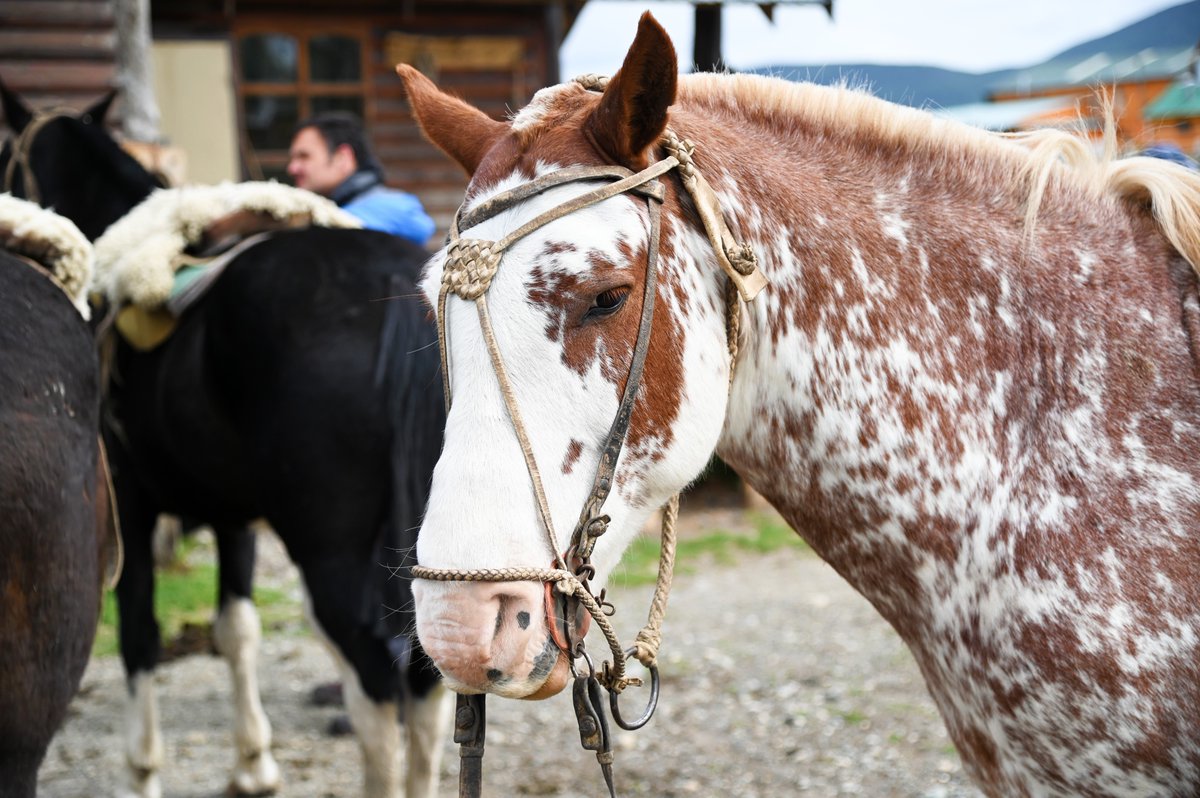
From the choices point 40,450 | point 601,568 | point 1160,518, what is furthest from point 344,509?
point 1160,518

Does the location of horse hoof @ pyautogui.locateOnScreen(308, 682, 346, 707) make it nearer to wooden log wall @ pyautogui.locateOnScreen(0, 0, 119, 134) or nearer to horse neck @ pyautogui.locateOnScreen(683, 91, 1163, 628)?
horse neck @ pyautogui.locateOnScreen(683, 91, 1163, 628)

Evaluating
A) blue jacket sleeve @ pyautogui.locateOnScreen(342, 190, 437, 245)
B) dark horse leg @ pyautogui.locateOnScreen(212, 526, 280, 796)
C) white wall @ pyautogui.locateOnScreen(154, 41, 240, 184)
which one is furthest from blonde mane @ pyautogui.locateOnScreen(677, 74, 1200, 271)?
white wall @ pyautogui.locateOnScreen(154, 41, 240, 184)

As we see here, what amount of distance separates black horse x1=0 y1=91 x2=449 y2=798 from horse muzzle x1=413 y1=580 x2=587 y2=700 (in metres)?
1.33

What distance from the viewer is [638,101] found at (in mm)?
1578

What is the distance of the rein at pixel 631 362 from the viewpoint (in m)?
1.51

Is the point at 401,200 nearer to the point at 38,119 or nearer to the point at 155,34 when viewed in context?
the point at 38,119

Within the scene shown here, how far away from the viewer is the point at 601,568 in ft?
5.37

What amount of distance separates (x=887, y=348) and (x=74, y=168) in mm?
4037

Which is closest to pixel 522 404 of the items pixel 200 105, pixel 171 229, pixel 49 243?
pixel 49 243

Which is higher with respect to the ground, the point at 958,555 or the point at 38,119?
the point at 38,119

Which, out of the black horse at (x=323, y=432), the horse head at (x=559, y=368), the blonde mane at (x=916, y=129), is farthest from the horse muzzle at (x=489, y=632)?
the black horse at (x=323, y=432)

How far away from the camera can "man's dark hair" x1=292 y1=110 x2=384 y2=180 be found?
4.93m

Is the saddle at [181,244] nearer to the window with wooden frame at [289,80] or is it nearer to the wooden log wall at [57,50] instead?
the wooden log wall at [57,50]

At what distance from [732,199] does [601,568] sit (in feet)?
2.27
